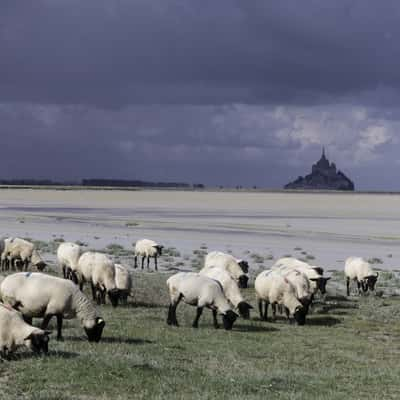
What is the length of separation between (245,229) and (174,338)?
161 feet

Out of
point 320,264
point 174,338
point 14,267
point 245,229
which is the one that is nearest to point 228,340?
point 174,338

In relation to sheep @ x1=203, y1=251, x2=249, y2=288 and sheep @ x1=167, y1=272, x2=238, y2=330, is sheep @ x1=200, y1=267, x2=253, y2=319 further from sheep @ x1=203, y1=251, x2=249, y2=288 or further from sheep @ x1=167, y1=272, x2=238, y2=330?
sheep @ x1=203, y1=251, x2=249, y2=288

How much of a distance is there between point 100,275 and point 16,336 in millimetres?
10126

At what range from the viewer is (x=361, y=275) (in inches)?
1207

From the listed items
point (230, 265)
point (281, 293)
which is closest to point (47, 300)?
point (281, 293)

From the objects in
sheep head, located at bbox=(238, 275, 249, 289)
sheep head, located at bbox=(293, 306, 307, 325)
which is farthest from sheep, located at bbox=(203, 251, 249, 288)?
sheep head, located at bbox=(293, 306, 307, 325)

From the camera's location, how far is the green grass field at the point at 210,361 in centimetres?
1190

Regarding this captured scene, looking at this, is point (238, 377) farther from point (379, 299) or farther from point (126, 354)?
point (379, 299)

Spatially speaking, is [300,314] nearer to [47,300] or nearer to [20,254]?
[47,300]

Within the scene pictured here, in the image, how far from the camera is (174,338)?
17.7 metres

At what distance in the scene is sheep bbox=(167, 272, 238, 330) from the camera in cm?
1991

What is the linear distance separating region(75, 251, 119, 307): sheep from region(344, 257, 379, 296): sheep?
36.9ft

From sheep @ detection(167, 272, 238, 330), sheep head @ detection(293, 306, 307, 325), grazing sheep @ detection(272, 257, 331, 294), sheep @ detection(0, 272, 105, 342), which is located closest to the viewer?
sheep @ detection(0, 272, 105, 342)

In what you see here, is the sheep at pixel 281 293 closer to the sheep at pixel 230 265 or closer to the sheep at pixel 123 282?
the sheep at pixel 123 282
